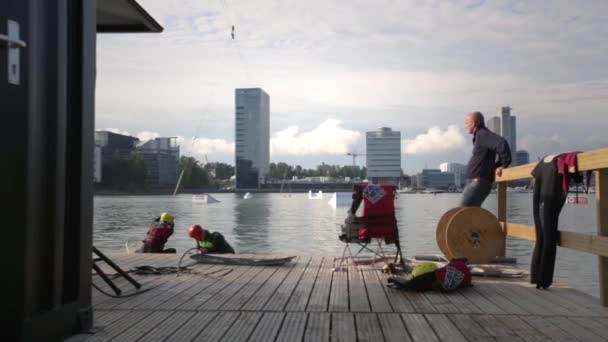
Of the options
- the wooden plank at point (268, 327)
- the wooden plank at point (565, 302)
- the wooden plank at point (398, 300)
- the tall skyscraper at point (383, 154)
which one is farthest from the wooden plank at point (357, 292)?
the tall skyscraper at point (383, 154)

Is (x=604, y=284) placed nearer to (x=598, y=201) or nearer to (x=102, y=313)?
(x=598, y=201)

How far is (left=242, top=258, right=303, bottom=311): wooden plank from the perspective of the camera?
13.4 ft

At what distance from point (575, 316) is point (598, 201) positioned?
3.13ft

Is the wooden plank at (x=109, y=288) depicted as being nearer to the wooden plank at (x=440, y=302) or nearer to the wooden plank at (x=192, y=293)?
the wooden plank at (x=192, y=293)

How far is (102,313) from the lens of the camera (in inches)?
151

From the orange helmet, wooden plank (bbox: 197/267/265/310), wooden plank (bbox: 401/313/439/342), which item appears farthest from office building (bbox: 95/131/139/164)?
wooden plank (bbox: 401/313/439/342)

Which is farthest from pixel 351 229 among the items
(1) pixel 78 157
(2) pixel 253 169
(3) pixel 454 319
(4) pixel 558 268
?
(2) pixel 253 169

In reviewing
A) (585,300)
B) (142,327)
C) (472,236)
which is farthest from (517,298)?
(142,327)

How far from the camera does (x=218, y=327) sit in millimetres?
3408

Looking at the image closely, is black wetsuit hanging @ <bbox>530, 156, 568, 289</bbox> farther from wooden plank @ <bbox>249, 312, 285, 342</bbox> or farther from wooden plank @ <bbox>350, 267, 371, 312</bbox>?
wooden plank @ <bbox>249, 312, 285, 342</bbox>

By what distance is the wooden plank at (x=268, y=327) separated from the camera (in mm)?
3152

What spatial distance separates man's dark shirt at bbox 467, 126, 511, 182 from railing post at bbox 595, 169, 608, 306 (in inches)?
92.3

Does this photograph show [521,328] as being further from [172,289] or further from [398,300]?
[172,289]

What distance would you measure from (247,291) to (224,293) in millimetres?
204
